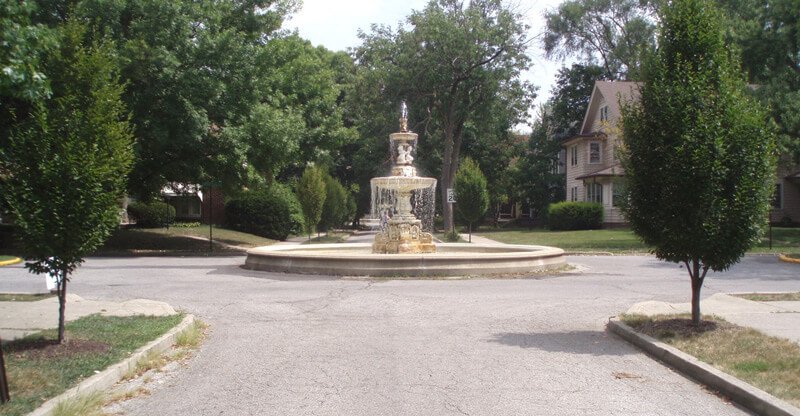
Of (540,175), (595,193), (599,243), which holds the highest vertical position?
(540,175)

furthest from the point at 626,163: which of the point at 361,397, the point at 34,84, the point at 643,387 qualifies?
the point at 34,84

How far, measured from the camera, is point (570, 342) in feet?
29.0

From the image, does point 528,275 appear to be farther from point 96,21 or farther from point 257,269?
point 96,21

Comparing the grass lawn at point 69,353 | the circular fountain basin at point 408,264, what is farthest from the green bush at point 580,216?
the grass lawn at point 69,353

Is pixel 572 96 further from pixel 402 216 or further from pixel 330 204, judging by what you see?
pixel 402 216

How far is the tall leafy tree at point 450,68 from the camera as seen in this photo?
3816 cm

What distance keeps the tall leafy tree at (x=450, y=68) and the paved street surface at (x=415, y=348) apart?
2420 centimetres

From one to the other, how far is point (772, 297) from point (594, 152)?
3676 centimetres

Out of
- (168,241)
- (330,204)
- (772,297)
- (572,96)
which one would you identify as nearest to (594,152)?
(572,96)

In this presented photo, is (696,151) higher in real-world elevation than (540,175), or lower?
lower

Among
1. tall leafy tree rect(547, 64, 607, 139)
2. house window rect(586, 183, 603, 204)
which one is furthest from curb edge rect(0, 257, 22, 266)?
tall leafy tree rect(547, 64, 607, 139)

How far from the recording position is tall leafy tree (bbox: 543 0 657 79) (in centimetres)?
→ 5241

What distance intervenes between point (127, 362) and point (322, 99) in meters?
33.1

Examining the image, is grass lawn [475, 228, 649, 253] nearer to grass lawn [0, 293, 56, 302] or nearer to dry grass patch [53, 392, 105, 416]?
grass lawn [0, 293, 56, 302]
